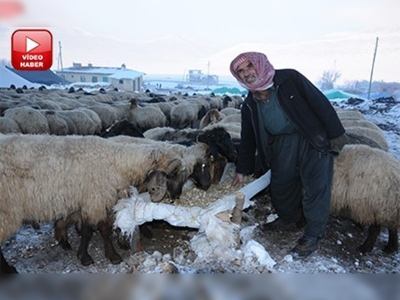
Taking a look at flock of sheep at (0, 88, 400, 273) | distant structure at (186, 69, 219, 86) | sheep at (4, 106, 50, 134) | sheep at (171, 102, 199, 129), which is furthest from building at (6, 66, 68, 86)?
distant structure at (186, 69, 219, 86)

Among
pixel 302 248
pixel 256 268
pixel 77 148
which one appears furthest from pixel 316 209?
pixel 77 148

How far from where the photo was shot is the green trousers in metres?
3.45

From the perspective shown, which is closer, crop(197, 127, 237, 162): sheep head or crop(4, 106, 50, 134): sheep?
crop(197, 127, 237, 162): sheep head

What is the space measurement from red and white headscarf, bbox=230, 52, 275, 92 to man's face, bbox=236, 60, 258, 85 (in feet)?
0.09

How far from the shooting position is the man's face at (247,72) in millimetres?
3258

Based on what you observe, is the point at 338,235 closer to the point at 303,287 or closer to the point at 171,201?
the point at 171,201

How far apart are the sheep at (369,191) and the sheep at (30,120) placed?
8576 millimetres

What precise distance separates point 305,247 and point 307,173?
0.77 meters

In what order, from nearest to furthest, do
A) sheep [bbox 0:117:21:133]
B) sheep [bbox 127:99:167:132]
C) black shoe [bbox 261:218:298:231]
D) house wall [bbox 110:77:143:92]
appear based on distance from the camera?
black shoe [bbox 261:218:298:231] → sheep [bbox 0:117:21:133] → sheep [bbox 127:99:167:132] → house wall [bbox 110:77:143:92]

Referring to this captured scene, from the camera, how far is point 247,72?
130 inches

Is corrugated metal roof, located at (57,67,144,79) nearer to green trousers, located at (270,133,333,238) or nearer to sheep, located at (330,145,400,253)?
sheep, located at (330,145,400,253)

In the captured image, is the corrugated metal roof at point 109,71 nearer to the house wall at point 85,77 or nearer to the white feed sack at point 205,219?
the house wall at point 85,77

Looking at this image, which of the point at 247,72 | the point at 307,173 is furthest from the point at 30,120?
the point at 307,173

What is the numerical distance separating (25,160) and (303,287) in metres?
3.10
